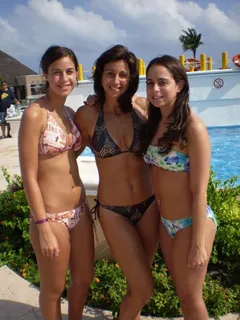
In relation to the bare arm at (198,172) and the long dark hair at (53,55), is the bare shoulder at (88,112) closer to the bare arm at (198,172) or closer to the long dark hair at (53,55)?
the long dark hair at (53,55)

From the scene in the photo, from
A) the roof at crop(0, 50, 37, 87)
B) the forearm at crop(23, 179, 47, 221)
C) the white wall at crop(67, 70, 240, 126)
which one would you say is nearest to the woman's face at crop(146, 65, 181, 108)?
the forearm at crop(23, 179, 47, 221)

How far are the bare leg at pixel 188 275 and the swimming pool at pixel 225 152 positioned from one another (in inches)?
265

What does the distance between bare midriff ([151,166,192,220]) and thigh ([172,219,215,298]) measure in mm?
112

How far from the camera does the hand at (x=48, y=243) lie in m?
2.19

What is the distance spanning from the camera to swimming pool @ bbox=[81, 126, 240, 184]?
33.8 ft

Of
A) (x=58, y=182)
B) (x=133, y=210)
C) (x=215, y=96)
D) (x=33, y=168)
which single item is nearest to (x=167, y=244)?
(x=133, y=210)

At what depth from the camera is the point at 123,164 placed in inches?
94.0

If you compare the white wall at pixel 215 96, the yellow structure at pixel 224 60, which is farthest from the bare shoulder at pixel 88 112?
the yellow structure at pixel 224 60

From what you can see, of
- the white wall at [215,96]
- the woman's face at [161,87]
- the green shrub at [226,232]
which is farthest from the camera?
the white wall at [215,96]

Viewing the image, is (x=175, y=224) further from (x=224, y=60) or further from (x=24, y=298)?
(x=224, y=60)

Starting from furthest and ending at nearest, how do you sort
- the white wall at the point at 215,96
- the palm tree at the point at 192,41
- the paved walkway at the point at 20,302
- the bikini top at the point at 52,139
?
1. the palm tree at the point at 192,41
2. the white wall at the point at 215,96
3. the paved walkway at the point at 20,302
4. the bikini top at the point at 52,139

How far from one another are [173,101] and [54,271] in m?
1.32

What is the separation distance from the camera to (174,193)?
215 centimetres

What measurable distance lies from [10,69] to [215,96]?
28.8m
